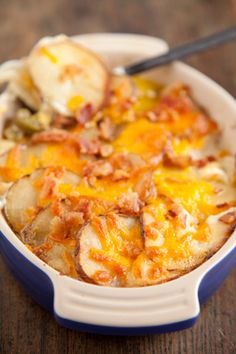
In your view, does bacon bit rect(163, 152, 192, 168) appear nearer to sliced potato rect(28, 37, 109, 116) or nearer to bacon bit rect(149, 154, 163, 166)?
bacon bit rect(149, 154, 163, 166)

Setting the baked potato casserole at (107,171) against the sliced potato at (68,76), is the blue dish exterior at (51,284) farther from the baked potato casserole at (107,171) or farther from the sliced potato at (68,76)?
the sliced potato at (68,76)

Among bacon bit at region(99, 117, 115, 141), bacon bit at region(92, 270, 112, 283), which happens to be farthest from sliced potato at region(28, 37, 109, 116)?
bacon bit at region(92, 270, 112, 283)

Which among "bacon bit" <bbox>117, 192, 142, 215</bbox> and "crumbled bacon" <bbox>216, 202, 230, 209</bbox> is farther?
"crumbled bacon" <bbox>216, 202, 230, 209</bbox>

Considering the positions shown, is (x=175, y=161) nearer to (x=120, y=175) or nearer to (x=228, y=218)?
(x=120, y=175)

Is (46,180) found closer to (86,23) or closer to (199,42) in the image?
(199,42)

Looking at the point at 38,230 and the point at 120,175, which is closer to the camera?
the point at 38,230

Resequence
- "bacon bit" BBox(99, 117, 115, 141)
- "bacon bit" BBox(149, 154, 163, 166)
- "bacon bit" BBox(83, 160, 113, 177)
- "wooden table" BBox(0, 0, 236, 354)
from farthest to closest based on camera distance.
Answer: "bacon bit" BBox(99, 117, 115, 141) → "bacon bit" BBox(149, 154, 163, 166) → "bacon bit" BBox(83, 160, 113, 177) → "wooden table" BBox(0, 0, 236, 354)

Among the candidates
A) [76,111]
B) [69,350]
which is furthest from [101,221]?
[76,111]

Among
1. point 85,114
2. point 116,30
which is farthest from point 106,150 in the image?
point 116,30
